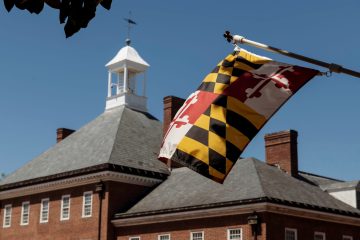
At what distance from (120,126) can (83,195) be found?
18.4 feet

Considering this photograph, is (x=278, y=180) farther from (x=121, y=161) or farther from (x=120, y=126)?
(x=120, y=126)

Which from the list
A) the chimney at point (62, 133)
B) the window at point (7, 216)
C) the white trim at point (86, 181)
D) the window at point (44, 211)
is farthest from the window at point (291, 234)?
the chimney at point (62, 133)

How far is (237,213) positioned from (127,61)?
58.2 ft

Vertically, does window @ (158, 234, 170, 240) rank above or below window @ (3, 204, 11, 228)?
below

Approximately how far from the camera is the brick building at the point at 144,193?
92.9ft

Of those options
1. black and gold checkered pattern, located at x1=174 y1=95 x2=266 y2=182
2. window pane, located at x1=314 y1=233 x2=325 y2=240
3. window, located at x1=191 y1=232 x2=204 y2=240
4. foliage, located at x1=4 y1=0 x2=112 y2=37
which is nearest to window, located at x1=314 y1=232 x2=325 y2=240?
window pane, located at x1=314 y1=233 x2=325 y2=240

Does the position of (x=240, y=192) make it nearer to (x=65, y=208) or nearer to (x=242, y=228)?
(x=242, y=228)

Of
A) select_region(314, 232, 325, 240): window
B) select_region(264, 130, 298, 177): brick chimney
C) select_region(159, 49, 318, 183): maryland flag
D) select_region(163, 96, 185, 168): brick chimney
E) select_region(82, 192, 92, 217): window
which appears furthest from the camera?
select_region(163, 96, 185, 168): brick chimney

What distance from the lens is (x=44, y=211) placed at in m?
37.1

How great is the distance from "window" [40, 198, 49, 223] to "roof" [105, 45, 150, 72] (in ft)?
35.3

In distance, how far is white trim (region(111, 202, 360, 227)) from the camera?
2721cm

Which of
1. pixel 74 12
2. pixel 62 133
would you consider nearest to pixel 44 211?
pixel 62 133

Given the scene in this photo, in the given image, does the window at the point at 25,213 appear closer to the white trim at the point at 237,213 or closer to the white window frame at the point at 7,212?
the white window frame at the point at 7,212

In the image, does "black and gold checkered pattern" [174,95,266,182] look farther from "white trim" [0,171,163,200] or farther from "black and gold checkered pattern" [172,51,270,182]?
Answer: "white trim" [0,171,163,200]
